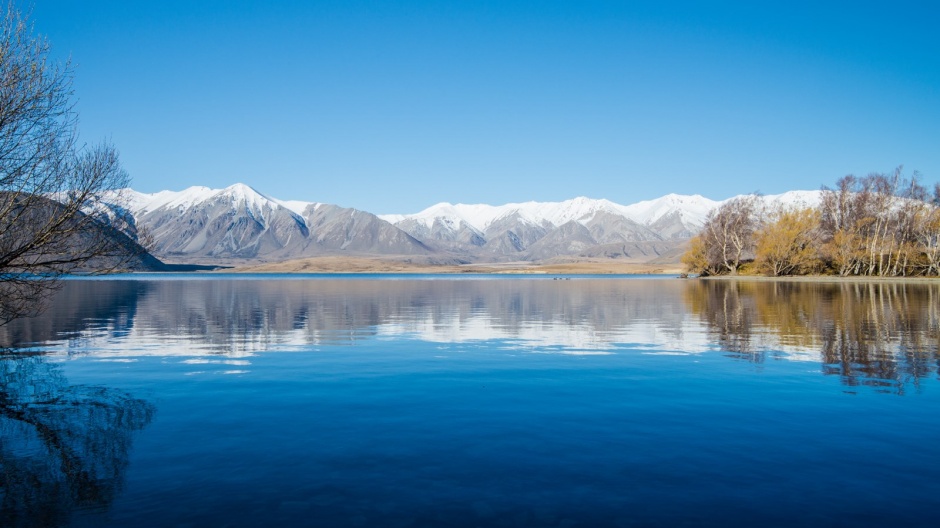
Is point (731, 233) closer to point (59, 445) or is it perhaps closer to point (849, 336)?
point (849, 336)

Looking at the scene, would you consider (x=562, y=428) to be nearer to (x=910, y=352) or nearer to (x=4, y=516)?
(x=4, y=516)

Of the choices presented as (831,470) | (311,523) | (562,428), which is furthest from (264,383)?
(831,470)

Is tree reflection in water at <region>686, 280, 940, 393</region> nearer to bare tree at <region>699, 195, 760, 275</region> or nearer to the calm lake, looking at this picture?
the calm lake

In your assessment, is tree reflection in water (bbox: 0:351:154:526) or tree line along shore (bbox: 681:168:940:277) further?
tree line along shore (bbox: 681:168:940:277)

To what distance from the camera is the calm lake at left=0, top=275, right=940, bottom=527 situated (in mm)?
9406

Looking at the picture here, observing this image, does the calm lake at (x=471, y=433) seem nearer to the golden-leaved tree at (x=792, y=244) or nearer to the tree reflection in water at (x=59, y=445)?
the tree reflection in water at (x=59, y=445)

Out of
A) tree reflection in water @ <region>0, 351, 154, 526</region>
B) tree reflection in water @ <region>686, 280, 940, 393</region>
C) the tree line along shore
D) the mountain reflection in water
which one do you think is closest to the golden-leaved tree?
the tree line along shore

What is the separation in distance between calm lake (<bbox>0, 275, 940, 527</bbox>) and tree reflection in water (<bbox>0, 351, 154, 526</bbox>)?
0.06m

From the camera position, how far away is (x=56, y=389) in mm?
18031

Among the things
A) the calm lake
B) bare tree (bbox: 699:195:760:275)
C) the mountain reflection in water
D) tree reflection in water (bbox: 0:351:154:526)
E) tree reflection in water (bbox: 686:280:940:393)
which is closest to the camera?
the calm lake

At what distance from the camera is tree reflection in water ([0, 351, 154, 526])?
9.58 metres

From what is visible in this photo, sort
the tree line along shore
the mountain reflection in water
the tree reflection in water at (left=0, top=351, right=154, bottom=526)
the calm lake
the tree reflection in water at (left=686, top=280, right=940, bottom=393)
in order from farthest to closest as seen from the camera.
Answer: the tree line along shore
the mountain reflection in water
the tree reflection in water at (left=686, top=280, right=940, bottom=393)
the tree reflection in water at (left=0, top=351, right=154, bottom=526)
the calm lake

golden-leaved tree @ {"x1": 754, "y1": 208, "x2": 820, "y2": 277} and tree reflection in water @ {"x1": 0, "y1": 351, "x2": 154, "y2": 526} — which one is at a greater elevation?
golden-leaved tree @ {"x1": 754, "y1": 208, "x2": 820, "y2": 277}

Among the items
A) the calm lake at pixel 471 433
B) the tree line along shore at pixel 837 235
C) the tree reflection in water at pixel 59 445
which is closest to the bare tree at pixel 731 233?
the tree line along shore at pixel 837 235
